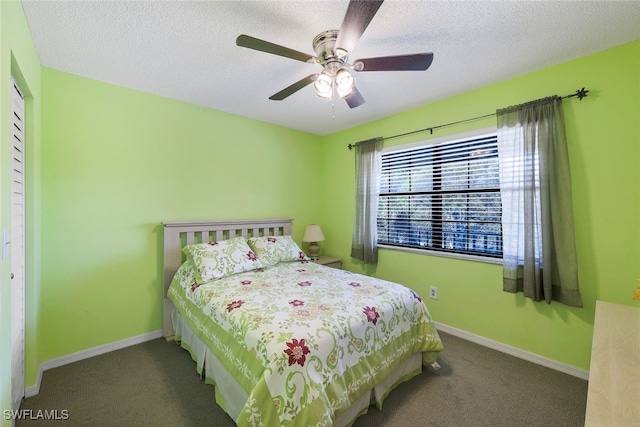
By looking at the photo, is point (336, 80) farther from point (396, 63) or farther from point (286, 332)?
point (286, 332)

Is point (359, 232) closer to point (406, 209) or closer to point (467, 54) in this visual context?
point (406, 209)

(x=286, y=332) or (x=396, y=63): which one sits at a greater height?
(x=396, y=63)

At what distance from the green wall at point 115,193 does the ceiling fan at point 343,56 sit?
149 cm

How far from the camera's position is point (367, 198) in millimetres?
3365

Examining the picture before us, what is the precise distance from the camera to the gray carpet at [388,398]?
5.37ft

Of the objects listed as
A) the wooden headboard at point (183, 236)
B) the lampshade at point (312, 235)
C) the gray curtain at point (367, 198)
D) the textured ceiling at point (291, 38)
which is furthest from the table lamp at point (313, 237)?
the textured ceiling at point (291, 38)

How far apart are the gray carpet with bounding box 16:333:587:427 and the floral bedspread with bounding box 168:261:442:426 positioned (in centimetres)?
27

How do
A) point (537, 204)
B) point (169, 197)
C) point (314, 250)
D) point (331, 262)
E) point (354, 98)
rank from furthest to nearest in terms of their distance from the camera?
point (314, 250) → point (331, 262) → point (169, 197) → point (537, 204) → point (354, 98)

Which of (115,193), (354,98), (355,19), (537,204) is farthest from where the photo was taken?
(115,193)

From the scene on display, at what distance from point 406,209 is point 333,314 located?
1.94 metres

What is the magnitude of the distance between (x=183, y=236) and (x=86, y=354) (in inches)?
48.5

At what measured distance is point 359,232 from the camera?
3488mm

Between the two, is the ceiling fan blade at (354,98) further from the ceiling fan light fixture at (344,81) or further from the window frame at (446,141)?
the window frame at (446,141)

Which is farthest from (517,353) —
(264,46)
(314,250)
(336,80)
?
(264,46)
